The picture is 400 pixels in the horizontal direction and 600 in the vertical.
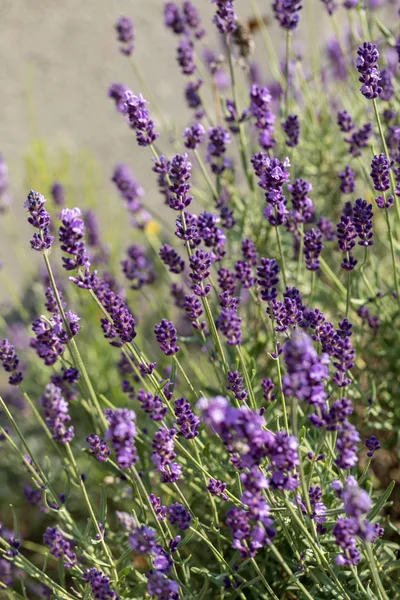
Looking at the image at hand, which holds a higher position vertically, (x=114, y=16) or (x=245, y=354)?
(x=114, y=16)

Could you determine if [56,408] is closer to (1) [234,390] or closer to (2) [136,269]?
(1) [234,390]

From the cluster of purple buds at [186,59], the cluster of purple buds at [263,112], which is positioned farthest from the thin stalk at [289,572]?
the cluster of purple buds at [186,59]

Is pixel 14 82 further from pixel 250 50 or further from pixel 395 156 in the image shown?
pixel 395 156

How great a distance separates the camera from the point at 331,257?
3027mm

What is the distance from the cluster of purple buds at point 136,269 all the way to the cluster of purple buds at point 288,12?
0.94m

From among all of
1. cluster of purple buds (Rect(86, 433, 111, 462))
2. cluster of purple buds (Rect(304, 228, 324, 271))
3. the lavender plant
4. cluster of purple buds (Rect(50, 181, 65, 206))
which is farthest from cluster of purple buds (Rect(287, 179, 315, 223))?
cluster of purple buds (Rect(50, 181, 65, 206))

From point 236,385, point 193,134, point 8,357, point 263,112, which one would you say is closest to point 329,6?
point 263,112

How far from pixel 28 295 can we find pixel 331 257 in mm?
2170

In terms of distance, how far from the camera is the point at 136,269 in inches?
104

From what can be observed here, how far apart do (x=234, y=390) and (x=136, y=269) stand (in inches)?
41.1

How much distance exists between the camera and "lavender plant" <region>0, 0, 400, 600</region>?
1403 mm

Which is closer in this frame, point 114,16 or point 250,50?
point 250,50

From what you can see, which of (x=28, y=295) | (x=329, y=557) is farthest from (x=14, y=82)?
(x=329, y=557)

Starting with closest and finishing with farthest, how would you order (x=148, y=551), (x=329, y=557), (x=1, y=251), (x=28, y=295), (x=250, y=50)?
(x=148, y=551), (x=329, y=557), (x=250, y=50), (x=28, y=295), (x=1, y=251)
